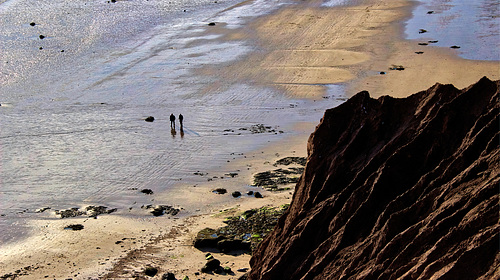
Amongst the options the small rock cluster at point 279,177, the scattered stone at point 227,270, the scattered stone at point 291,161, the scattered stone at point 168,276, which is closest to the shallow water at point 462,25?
the scattered stone at point 291,161

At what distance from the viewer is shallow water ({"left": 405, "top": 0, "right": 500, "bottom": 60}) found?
4934 cm

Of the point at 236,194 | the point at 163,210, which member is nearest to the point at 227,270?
the point at 163,210

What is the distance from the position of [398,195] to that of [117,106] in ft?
93.7

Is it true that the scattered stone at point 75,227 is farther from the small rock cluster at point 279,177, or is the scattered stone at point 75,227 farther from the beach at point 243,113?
Result: the small rock cluster at point 279,177

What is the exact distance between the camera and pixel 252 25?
197ft

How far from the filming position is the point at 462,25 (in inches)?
2231

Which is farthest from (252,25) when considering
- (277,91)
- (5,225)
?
(5,225)

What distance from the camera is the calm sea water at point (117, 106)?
29.7 metres

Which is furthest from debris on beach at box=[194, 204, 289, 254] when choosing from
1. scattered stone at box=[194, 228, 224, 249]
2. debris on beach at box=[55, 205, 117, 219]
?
debris on beach at box=[55, 205, 117, 219]

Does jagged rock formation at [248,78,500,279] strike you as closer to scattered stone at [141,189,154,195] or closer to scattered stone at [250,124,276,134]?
scattered stone at [141,189,154,195]

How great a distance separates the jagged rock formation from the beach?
4789 millimetres

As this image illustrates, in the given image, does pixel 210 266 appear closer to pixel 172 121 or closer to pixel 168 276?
pixel 168 276

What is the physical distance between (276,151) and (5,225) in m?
12.7

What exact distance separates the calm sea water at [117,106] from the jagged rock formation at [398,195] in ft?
41.0
